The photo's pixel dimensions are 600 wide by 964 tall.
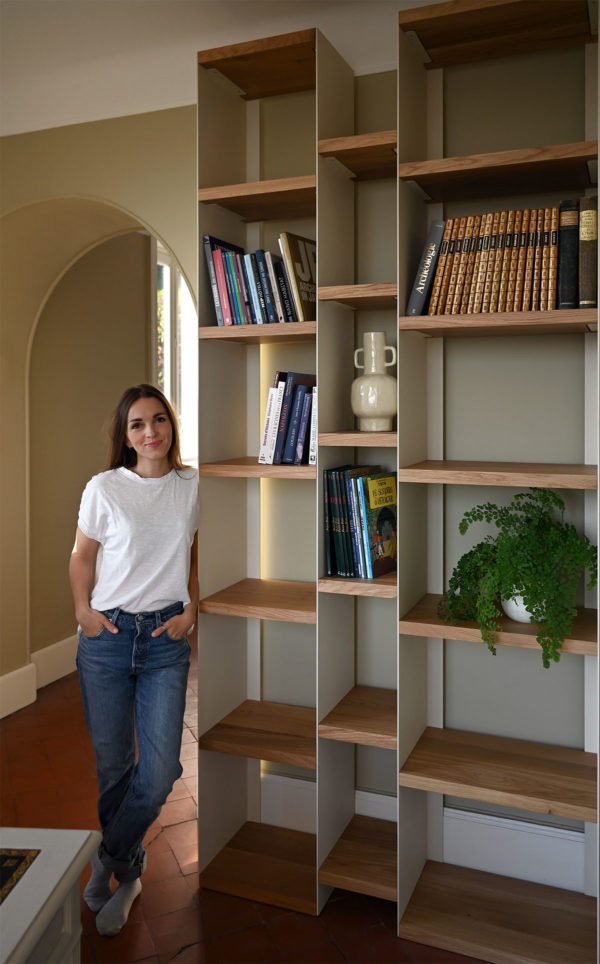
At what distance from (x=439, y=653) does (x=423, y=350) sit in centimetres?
101

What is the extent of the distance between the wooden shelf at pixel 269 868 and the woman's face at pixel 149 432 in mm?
1367

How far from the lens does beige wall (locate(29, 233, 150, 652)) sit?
4.25 meters

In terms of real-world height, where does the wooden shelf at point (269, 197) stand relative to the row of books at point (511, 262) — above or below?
above

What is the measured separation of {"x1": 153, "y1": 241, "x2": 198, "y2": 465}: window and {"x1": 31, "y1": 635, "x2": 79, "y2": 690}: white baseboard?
2.27 meters

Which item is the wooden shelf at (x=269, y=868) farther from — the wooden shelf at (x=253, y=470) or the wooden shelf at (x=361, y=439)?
the wooden shelf at (x=361, y=439)

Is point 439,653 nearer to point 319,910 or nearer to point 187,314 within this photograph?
point 319,910

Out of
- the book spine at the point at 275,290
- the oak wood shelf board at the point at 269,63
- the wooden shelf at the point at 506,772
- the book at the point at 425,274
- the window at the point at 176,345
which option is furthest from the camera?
the window at the point at 176,345

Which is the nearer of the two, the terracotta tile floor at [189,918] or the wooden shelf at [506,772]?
the wooden shelf at [506,772]

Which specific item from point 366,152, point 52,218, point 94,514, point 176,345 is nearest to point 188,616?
point 94,514

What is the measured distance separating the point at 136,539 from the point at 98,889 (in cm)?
112

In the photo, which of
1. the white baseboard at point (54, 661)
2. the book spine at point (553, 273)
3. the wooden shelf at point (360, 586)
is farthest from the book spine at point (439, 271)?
the white baseboard at point (54, 661)

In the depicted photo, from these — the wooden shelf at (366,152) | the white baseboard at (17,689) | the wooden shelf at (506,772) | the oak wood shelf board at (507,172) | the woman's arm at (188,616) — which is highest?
the wooden shelf at (366,152)

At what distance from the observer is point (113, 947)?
2258mm

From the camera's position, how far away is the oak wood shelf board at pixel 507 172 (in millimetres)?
2033
